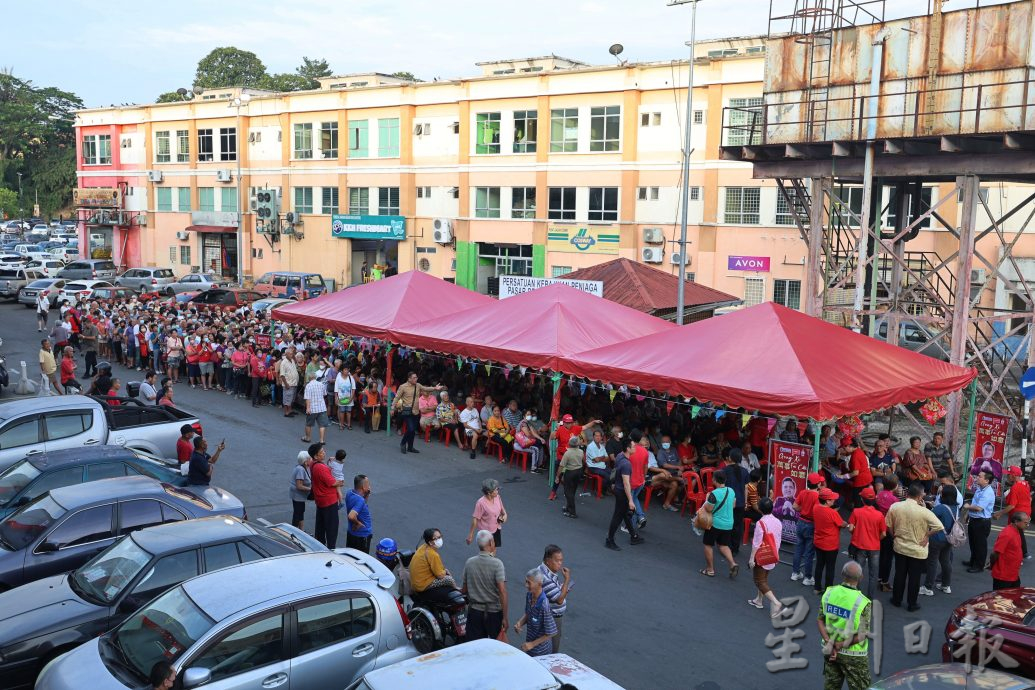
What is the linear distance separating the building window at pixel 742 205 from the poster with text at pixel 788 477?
2306 cm

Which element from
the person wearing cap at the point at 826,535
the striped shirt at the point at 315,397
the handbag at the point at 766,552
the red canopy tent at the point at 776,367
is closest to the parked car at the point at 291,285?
the striped shirt at the point at 315,397

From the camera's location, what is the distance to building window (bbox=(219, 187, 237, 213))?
53.2m

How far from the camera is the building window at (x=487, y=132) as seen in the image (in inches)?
1646

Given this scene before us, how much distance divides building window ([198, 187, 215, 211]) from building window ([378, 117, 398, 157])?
1438 centimetres

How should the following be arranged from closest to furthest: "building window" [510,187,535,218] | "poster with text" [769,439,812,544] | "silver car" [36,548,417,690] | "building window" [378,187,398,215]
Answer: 1. "silver car" [36,548,417,690]
2. "poster with text" [769,439,812,544]
3. "building window" [510,187,535,218]
4. "building window" [378,187,398,215]

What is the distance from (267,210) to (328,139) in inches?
217

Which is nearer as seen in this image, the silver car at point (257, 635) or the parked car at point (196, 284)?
the silver car at point (257, 635)

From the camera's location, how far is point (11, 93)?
342 feet

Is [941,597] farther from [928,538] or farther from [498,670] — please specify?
[498,670]

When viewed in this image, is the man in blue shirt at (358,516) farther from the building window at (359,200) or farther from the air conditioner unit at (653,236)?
the building window at (359,200)

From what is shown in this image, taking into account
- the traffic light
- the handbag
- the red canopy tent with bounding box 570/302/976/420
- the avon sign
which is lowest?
the handbag

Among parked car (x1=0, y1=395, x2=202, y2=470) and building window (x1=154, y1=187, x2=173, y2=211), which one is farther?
building window (x1=154, y1=187, x2=173, y2=211)

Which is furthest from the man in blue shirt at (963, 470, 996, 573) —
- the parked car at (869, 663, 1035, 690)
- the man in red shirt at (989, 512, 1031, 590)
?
the parked car at (869, 663, 1035, 690)

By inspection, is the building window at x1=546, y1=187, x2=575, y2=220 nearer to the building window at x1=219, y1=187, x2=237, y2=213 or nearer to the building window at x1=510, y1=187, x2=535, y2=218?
the building window at x1=510, y1=187, x2=535, y2=218
